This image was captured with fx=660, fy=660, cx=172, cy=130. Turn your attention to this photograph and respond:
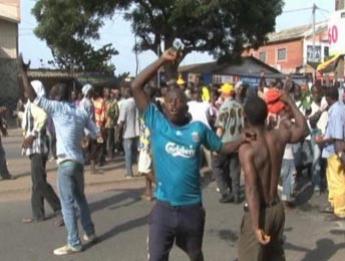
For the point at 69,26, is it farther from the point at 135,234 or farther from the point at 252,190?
the point at 252,190

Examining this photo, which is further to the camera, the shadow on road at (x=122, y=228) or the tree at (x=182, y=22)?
the tree at (x=182, y=22)

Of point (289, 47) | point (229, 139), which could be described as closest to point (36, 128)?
point (229, 139)

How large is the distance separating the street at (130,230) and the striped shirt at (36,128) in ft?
3.06

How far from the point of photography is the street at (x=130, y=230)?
6898mm

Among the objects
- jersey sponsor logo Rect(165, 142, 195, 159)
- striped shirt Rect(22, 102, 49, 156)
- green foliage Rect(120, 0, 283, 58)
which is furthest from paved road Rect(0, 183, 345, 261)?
green foliage Rect(120, 0, 283, 58)

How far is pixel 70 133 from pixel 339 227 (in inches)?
141

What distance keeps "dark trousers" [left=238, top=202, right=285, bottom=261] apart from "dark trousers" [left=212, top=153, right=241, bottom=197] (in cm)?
498

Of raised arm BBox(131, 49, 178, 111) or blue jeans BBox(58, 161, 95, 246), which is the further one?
blue jeans BBox(58, 161, 95, 246)

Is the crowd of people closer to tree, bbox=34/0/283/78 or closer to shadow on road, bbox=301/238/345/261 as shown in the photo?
shadow on road, bbox=301/238/345/261

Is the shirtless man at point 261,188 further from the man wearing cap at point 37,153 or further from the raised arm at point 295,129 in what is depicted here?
the man wearing cap at point 37,153

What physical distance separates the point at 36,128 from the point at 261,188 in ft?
14.6

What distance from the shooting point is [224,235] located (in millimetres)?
7727

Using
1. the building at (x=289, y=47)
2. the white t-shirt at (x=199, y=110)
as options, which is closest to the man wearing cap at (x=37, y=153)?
the white t-shirt at (x=199, y=110)

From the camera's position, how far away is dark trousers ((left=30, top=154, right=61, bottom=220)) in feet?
27.1
